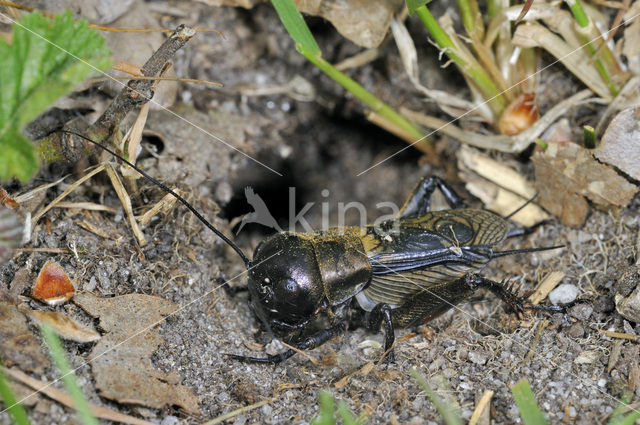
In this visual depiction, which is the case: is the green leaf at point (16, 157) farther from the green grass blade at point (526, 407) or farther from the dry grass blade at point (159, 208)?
the green grass blade at point (526, 407)

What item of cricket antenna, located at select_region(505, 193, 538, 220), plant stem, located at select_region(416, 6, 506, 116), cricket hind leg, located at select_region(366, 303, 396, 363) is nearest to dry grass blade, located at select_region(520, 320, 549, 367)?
cricket hind leg, located at select_region(366, 303, 396, 363)

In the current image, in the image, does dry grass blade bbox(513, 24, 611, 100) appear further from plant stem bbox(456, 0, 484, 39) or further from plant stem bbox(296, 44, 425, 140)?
plant stem bbox(296, 44, 425, 140)

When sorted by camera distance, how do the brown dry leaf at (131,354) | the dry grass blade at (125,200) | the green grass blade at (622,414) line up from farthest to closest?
the dry grass blade at (125,200) < the brown dry leaf at (131,354) < the green grass blade at (622,414)

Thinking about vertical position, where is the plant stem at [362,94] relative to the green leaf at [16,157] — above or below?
below

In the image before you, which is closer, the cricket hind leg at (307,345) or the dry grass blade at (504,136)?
the cricket hind leg at (307,345)

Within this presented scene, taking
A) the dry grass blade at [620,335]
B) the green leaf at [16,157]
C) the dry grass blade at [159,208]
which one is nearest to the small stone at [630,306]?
the dry grass blade at [620,335]

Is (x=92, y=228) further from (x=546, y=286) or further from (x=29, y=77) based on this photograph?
(x=546, y=286)

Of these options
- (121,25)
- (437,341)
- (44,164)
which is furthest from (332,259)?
(121,25)
